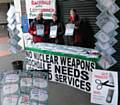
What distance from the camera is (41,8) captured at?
8.23 metres

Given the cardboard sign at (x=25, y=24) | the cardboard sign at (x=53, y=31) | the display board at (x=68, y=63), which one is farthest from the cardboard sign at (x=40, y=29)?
the cardboard sign at (x=25, y=24)

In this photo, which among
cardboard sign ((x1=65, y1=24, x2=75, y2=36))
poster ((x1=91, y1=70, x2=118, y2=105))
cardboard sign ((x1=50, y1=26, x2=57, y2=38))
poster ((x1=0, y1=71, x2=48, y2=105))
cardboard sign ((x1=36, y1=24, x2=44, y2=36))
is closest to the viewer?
poster ((x1=0, y1=71, x2=48, y2=105))

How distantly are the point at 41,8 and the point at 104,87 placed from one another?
454 centimetres

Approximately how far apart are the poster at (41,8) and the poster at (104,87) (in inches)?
153

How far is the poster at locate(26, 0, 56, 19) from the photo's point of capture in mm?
7941

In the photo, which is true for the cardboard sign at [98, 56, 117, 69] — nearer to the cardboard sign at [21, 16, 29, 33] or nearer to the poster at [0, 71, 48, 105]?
the poster at [0, 71, 48, 105]

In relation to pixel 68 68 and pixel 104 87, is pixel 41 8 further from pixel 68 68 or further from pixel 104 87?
pixel 104 87

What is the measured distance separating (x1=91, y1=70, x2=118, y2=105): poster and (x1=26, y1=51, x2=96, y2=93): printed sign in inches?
29.1

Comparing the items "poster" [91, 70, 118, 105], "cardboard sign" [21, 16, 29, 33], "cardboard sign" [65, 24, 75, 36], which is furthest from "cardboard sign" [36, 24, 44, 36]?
"poster" [91, 70, 118, 105]

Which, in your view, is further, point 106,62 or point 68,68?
point 68,68

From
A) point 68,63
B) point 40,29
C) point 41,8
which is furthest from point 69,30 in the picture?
point 41,8

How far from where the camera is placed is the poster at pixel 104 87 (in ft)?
13.9

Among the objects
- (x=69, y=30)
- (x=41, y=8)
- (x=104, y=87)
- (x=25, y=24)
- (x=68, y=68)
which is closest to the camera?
(x=104, y=87)

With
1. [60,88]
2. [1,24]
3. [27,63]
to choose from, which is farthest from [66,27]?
[1,24]
